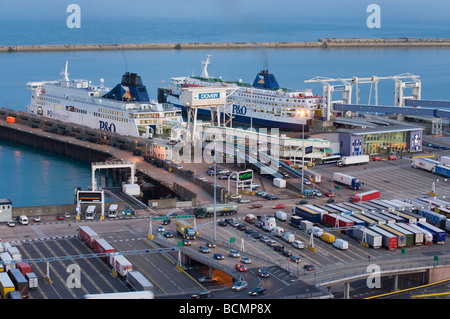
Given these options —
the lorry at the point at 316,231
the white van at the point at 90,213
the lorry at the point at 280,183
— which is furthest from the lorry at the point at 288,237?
the lorry at the point at 280,183

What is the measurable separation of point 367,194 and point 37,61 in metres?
87.4

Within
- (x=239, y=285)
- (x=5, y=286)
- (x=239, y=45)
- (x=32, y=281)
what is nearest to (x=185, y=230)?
(x=239, y=285)

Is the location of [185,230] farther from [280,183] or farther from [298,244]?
[280,183]

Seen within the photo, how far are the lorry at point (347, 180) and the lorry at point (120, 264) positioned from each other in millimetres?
16821

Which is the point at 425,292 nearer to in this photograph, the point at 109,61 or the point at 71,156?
the point at 71,156

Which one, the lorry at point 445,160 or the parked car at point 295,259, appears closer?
the parked car at point 295,259

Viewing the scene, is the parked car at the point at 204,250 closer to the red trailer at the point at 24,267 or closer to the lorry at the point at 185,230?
the lorry at the point at 185,230

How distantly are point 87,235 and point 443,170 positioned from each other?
22128 mm

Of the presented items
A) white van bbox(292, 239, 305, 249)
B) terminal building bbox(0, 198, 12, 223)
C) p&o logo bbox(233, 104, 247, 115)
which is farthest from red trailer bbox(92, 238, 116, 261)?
p&o logo bbox(233, 104, 247, 115)

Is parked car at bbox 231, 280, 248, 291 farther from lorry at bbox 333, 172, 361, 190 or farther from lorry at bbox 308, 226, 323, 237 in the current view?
lorry at bbox 333, 172, 361, 190

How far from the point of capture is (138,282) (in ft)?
77.9

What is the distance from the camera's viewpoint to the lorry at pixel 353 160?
148 feet
